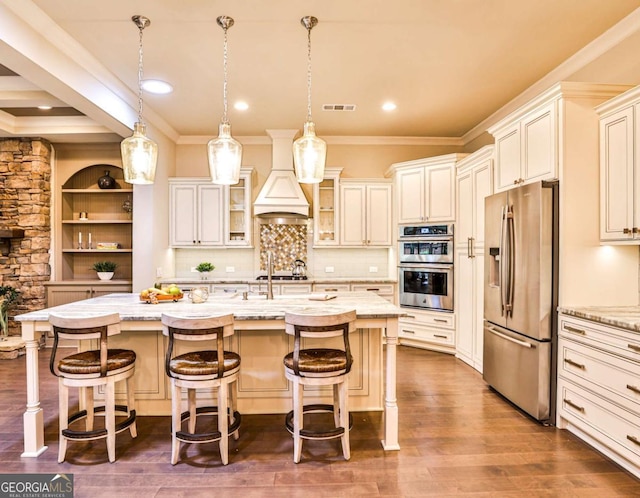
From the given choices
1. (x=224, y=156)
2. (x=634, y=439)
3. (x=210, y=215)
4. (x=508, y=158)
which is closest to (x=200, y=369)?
(x=224, y=156)

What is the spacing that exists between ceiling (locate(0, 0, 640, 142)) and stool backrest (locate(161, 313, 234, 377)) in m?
Result: 2.17

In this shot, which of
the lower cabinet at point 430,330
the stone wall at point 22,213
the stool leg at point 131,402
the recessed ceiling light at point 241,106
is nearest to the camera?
the stool leg at point 131,402

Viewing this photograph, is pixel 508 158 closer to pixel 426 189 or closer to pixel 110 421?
pixel 426 189

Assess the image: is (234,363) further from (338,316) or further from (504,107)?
(504,107)

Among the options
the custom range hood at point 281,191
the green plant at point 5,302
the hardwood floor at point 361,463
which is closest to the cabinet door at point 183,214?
the custom range hood at point 281,191

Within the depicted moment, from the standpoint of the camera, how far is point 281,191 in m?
5.36

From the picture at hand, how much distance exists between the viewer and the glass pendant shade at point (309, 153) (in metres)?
2.59

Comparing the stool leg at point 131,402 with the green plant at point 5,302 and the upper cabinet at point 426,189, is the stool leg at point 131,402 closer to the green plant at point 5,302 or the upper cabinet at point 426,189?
the green plant at point 5,302

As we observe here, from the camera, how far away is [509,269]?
317cm

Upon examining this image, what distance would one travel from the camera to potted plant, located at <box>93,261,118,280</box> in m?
A: 5.18

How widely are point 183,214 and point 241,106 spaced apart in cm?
191

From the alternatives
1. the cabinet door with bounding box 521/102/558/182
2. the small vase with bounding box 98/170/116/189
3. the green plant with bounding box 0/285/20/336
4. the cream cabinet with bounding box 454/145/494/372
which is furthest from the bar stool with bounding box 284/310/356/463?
the green plant with bounding box 0/285/20/336

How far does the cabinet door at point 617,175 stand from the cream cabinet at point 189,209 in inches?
177

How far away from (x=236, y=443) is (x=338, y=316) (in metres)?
1.24
